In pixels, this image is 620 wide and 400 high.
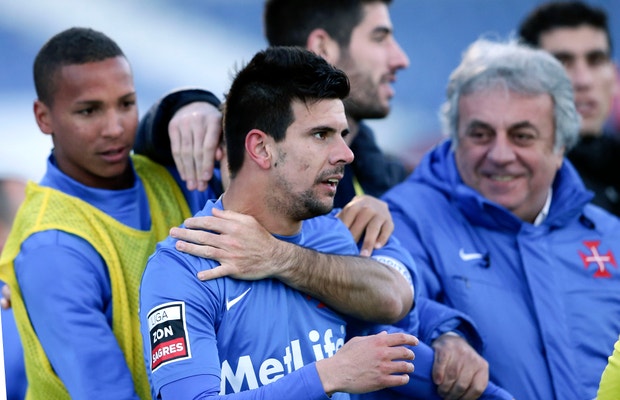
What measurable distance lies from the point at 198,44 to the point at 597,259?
2.86 m

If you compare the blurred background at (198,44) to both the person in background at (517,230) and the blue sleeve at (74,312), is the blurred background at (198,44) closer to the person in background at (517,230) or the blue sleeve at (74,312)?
the person in background at (517,230)

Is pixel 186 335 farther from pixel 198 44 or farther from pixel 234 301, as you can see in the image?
pixel 198 44

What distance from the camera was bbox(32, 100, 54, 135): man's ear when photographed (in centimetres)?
311

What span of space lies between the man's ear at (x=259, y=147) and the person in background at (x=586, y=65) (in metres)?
2.58

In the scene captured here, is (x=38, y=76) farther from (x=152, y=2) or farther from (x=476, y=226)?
(x=152, y=2)

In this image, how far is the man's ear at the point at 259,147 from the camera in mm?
2582

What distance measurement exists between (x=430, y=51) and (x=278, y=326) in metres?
3.96

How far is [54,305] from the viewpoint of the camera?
2.80m

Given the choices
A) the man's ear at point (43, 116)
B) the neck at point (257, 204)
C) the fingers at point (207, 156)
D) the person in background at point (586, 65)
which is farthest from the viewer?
the person in background at point (586, 65)

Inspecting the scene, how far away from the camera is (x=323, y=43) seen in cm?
409

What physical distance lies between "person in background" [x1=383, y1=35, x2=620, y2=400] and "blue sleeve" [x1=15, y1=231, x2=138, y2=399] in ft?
3.39

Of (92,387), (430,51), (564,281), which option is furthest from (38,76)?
(430,51)

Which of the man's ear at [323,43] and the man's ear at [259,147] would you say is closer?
the man's ear at [259,147]

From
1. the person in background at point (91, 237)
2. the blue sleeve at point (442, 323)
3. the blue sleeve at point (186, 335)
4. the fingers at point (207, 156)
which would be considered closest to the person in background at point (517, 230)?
the blue sleeve at point (442, 323)
